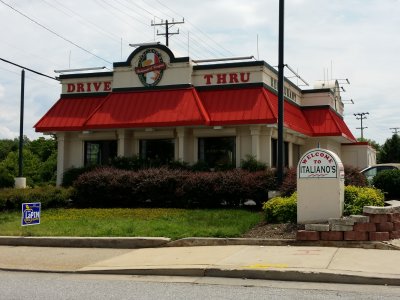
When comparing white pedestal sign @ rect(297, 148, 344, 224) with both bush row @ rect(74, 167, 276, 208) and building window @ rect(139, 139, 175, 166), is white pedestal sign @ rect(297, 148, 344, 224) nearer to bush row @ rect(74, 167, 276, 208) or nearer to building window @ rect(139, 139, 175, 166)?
bush row @ rect(74, 167, 276, 208)

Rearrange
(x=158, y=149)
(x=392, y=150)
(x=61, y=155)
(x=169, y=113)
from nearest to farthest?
(x=169, y=113) → (x=158, y=149) → (x=61, y=155) → (x=392, y=150)

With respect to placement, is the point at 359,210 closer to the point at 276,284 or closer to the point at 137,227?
the point at 276,284

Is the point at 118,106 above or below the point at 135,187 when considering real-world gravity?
above

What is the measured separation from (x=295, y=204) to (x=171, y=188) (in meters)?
→ 5.91

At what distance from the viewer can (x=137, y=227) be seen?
1330 centimetres

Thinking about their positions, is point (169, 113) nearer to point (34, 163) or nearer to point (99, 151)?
point (99, 151)

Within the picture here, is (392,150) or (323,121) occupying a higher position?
(392,150)

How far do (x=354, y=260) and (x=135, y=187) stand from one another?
1027cm

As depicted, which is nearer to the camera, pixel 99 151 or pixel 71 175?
pixel 71 175

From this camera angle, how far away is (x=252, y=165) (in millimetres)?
20000

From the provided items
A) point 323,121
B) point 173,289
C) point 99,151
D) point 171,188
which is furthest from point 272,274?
point 323,121

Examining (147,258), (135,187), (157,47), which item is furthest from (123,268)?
(157,47)

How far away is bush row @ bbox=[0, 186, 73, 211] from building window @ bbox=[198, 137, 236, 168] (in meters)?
6.24

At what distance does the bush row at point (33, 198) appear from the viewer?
58.3ft
